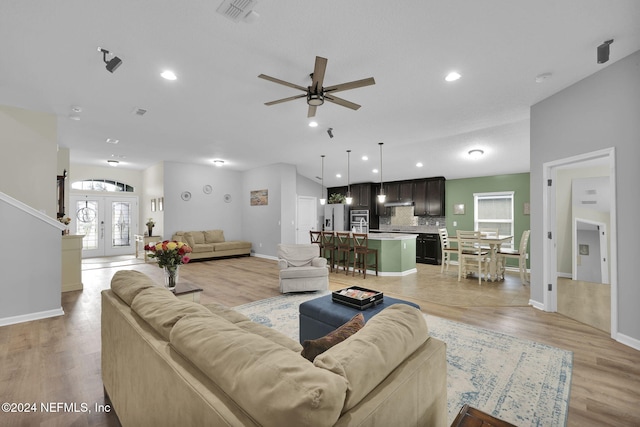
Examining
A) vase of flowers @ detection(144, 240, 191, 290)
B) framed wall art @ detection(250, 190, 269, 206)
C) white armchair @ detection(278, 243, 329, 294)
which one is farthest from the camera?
framed wall art @ detection(250, 190, 269, 206)

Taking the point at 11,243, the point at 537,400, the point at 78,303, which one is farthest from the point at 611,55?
the point at 78,303

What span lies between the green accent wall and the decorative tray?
20.2 ft

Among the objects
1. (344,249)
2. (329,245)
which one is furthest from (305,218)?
(344,249)

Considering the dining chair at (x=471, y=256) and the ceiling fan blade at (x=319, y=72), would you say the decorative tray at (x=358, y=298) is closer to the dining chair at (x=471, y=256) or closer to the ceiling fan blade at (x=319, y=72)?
the ceiling fan blade at (x=319, y=72)

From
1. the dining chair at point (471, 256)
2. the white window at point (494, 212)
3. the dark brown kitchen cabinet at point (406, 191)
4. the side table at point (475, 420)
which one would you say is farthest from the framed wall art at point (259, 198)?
the side table at point (475, 420)

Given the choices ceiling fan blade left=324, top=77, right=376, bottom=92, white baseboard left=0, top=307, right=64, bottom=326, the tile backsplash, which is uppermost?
ceiling fan blade left=324, top=77, right=376, bottom=92

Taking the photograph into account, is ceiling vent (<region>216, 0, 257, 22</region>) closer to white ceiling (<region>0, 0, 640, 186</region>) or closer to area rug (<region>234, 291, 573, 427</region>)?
white ceiling (<region>0, 0, 640, 186</region>)

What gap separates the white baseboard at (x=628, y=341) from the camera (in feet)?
9.27

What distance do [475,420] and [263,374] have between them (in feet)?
2.69

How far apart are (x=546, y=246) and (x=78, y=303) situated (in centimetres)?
674

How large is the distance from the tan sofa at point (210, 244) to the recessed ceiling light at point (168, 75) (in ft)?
18.2

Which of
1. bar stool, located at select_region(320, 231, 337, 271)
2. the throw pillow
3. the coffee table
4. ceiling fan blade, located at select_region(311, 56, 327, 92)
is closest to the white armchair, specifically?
bar stool, located at select_region(320, 231, 337, 271)

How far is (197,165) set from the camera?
873 centimetres

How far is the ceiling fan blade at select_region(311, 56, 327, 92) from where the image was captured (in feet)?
7.95
